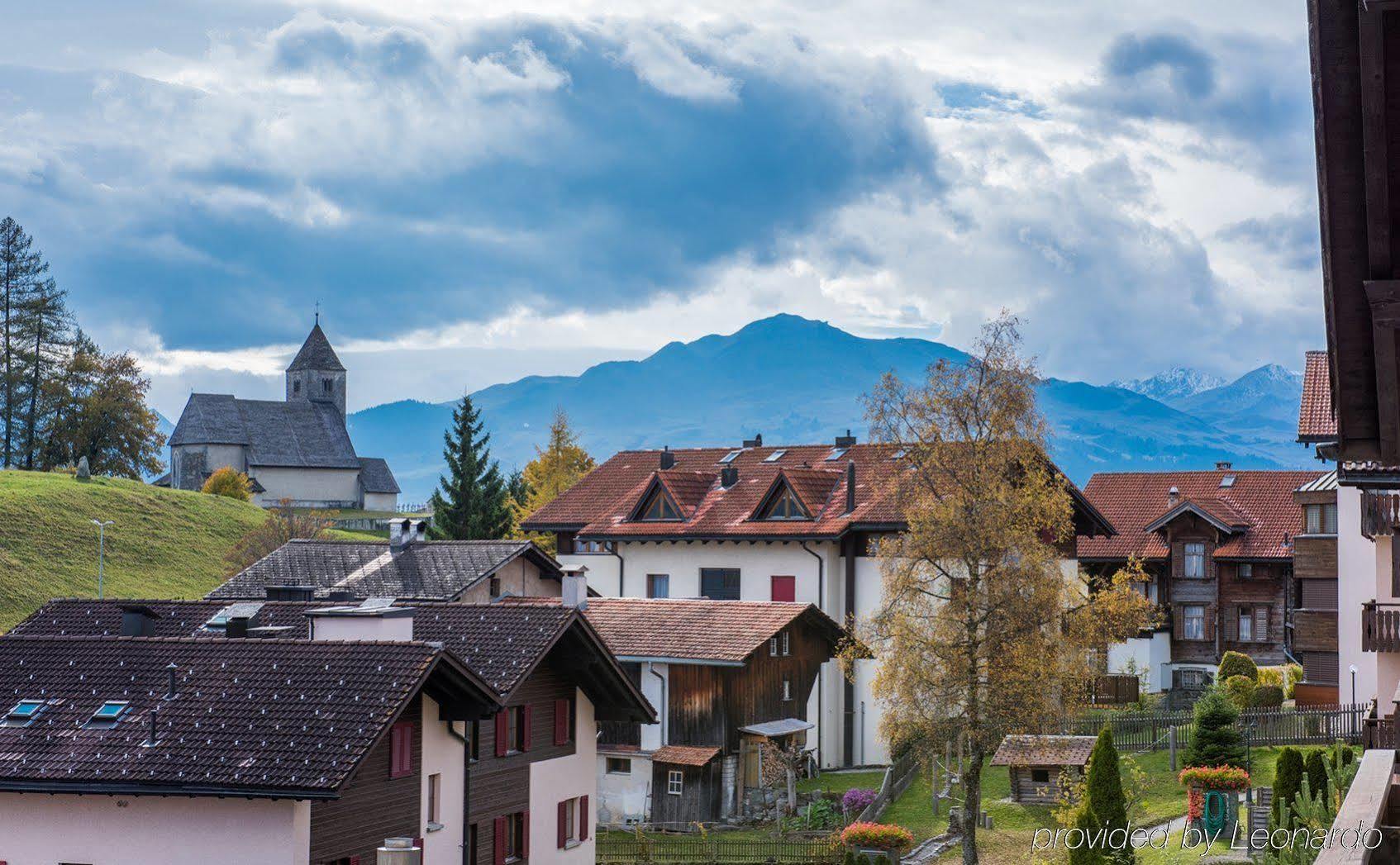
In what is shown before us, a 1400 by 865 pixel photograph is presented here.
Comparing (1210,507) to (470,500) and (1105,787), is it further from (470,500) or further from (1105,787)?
(470,500)

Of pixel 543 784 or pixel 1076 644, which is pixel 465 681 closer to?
pixel 543 784

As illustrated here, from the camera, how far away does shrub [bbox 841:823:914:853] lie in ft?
108

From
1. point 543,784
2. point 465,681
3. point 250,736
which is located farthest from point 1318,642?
point 250,736

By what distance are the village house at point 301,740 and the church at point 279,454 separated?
11115 cm

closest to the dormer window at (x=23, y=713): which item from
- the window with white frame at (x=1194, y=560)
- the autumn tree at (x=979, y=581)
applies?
the autumn tree at (x=979, y=581)

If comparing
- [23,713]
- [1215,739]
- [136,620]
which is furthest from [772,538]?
[23,713]

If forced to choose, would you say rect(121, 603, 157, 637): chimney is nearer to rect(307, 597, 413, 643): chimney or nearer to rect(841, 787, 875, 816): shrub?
rect(307, 597, 413, 643): chimney

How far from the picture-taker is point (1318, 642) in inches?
1748

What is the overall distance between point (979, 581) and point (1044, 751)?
5453 millimetres

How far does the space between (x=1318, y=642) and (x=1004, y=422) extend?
17.9 metres

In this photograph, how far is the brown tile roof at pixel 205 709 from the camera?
22.3 meters

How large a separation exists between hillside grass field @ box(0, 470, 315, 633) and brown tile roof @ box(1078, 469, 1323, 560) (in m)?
46.0

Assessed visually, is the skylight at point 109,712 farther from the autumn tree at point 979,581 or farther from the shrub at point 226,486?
the shrub at point 226,486

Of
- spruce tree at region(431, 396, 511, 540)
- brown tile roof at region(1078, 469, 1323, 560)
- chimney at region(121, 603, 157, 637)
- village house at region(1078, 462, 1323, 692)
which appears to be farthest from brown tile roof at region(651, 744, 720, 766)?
spruce tree at region(431, 396, 511, 540)
